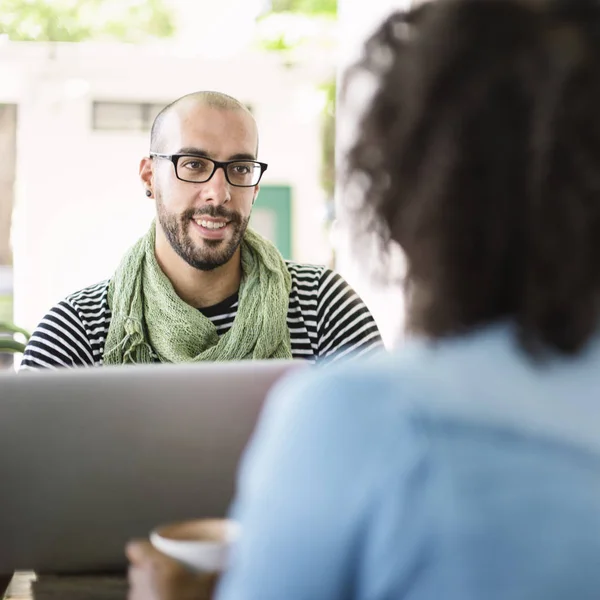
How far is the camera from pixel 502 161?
1.77 ft

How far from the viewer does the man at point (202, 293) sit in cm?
182

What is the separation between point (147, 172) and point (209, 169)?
22 centimetres

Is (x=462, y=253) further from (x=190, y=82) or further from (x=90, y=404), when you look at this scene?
(x=190, y=82)

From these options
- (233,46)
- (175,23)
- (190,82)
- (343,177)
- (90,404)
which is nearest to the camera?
(343,177)

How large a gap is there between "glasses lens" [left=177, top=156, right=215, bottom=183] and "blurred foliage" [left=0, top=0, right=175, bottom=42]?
540cm

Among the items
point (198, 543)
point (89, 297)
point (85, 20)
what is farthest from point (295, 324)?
point (85, 20)

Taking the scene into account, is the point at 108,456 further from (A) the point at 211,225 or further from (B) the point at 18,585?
(A) the point at 211,225

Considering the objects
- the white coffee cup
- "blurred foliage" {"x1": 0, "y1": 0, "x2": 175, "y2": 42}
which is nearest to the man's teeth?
the white coffee cup

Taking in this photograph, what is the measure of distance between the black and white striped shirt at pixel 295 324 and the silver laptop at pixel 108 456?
793 millimetres

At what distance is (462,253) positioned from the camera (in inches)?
22.0

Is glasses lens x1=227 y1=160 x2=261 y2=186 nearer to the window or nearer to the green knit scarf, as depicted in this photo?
the green knit scarf

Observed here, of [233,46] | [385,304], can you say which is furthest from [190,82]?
[385,304]

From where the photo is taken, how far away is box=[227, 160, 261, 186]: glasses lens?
189 centimetres

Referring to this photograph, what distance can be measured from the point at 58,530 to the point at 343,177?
1.80 ft
